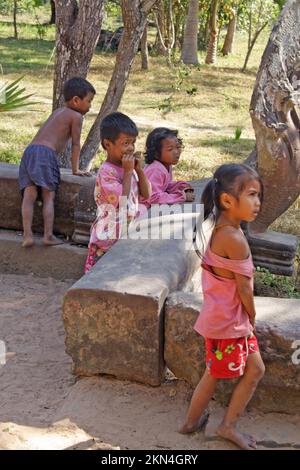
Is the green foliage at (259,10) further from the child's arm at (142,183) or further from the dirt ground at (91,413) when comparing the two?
the dirt ground at (91,413)

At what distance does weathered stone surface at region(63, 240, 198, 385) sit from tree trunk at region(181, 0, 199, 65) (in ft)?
44.8

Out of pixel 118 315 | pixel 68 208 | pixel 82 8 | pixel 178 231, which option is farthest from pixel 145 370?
pixel 82 8

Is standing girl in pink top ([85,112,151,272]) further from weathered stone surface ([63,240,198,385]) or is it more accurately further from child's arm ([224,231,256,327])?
child's arm ([224,231,256,327])

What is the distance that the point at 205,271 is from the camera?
2.88 m

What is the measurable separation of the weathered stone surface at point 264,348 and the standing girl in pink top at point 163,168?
4.67ft

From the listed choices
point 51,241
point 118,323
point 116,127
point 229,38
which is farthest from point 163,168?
point 229,38

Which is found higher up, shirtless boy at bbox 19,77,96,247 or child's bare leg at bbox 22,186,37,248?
shirtless boy at bbox 19,77,96,247

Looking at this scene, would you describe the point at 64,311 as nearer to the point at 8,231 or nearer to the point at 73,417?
the point at 73,417

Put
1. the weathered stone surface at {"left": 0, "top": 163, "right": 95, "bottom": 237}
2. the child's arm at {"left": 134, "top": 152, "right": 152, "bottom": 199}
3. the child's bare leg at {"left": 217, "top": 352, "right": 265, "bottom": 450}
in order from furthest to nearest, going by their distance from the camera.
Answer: the weathered stone surface at {"left": 0, "top": 163, "right": 95, "bottom": 237} → the child's arm at {"left": 134, "top": 152, "right": 152, "bottom": 199} → the child's bare leg at {"left": 217, "top": 352, "right": 265, "bottom": 450}

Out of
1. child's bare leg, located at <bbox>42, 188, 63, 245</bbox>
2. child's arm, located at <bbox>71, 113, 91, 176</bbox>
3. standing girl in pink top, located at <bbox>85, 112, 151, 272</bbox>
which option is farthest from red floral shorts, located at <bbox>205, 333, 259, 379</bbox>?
child's arm, located at <bbox>71, 113, 91, 176</bbox>

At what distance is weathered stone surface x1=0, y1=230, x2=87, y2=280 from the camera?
4.73 m

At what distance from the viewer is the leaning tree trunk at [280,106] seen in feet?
15.0

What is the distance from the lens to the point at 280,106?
183 inches

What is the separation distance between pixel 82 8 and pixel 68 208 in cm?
200
